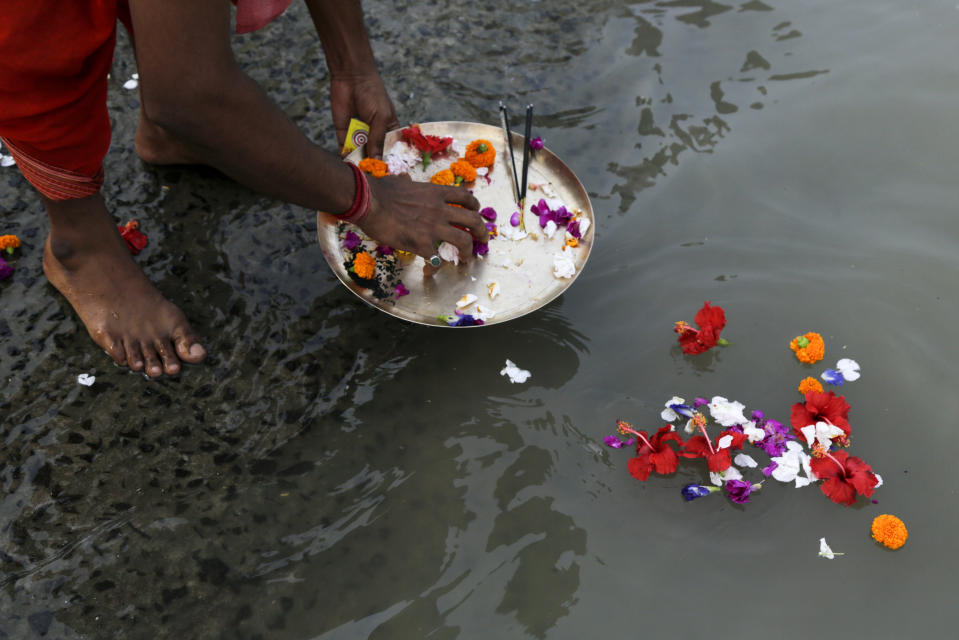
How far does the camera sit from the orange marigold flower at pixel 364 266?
1.89m

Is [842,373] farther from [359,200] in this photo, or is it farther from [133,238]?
[133,238]

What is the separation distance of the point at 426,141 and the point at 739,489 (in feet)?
4.34

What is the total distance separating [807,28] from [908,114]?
612 mm

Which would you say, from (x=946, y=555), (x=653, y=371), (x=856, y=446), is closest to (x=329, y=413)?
(x=653, y=371)

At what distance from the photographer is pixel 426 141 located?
2105 millimetres

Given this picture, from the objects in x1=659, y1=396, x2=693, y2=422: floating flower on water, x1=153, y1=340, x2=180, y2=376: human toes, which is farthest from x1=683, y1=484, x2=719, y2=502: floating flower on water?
x1=153, y1=340, x2=180, y2=376: human toes

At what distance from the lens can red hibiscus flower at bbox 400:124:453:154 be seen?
6.92 feet

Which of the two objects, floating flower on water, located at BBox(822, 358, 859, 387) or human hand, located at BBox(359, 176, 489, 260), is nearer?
human hand, located at BBox(359, 176, 489, 260)

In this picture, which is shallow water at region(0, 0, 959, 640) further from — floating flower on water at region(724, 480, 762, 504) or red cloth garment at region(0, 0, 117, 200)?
red cloth garment at region(0, 0, 117, 200)

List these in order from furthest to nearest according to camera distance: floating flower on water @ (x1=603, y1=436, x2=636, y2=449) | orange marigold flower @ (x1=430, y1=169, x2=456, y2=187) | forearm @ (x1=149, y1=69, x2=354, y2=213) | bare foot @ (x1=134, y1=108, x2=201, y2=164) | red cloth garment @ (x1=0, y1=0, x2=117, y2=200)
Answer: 1. bare foot @ (x1=134, y1=108, x2=201, y2=164)
2. orange marigold flower @ (x1=430, y1=169, x2=456, y2=187)
3. floating flower on water @ (x1=603, y1=436, x2=636, y2=449)
4. red cloth garment @ (x1=0, y1=0, x2=117, y2=200)
5. forearm @ (x1=149, y1=69, x2=354, y2=213)

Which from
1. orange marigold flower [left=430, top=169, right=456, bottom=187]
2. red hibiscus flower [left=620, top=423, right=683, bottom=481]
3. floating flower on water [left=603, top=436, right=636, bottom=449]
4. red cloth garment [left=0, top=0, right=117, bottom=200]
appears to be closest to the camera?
red cloth garment [left=0, top=0, right=117, bottom=200]

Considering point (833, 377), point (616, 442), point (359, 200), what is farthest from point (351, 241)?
point (833, 377)

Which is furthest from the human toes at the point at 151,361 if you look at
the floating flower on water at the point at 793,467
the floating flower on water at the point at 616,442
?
the floating flower on water at the point at 793,467

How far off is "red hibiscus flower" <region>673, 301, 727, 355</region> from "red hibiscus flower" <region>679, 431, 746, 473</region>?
282 millimetres
